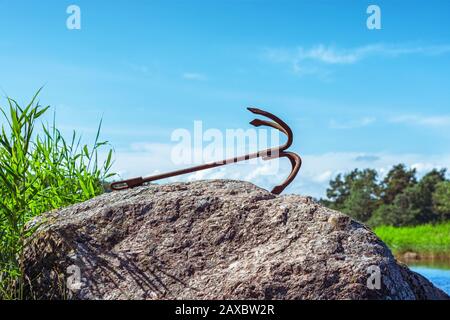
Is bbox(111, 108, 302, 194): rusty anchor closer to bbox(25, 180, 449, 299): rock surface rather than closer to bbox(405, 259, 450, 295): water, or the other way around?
bbox(25, 180, 449, 299): rock surface

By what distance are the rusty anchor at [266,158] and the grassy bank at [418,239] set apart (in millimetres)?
14775

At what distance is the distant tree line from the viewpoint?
22.4 meters

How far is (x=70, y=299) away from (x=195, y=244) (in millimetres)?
853

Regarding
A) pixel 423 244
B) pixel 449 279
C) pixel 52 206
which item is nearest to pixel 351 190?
pixel 423 244

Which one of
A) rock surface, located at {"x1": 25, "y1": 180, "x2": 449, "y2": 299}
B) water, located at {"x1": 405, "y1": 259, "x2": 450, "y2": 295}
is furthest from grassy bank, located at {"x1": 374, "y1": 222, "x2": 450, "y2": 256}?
rock surface, located at {"x1": 25, "y1": 180, "x2": 449, "y2": 299}

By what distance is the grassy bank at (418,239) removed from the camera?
18844mm

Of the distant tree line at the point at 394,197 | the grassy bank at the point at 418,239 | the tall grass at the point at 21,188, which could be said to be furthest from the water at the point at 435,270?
the tall grass at the point at 21,188

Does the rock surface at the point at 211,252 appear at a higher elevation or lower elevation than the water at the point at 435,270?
higher

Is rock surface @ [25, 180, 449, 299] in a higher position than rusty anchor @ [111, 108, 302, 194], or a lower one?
lower

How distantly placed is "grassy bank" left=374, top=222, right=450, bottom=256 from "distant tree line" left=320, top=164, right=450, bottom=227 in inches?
56.3

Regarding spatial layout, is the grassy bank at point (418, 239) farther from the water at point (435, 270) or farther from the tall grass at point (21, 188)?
the tall grass at point (21, 188)

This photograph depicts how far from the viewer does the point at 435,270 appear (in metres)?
14.8

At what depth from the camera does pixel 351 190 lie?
2434 cm
